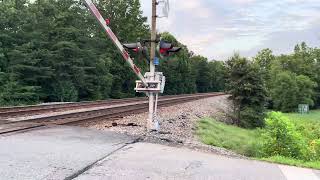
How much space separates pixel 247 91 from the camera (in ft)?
140

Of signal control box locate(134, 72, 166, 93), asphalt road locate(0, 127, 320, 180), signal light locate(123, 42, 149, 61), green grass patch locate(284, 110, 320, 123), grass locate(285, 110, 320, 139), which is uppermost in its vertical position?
signal light locate(123, 42, 149, 61)

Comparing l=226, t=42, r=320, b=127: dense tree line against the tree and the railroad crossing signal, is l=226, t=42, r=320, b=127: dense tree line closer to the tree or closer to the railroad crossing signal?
the tree

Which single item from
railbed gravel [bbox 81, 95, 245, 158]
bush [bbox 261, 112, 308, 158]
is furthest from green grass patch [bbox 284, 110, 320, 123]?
bush [bbox 261, 112, 308, 158]

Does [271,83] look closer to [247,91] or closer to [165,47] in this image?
[247,91]

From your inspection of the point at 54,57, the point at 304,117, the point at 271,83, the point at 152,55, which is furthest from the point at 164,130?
the point at 271,83

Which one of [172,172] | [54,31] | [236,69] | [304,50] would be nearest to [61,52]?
[54,31]

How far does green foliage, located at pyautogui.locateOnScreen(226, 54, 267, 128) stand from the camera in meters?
41.0

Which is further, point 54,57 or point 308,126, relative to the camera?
point 308,126

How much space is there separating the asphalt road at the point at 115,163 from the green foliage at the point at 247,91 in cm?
3105

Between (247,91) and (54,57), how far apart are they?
16.4 m

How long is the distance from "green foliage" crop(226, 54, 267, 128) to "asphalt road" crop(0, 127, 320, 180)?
31.1 meters

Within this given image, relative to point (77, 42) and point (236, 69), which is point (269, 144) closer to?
point (236, 69)

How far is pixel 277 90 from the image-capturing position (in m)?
96.9

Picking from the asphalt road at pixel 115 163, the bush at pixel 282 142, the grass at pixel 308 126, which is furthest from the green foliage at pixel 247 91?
the asphalt road at pixel 115 163
